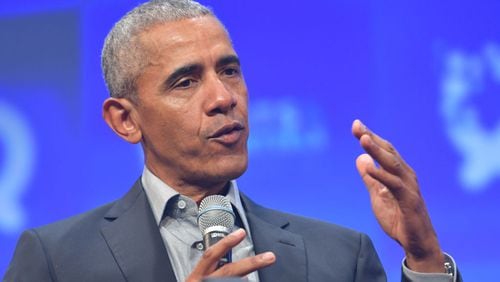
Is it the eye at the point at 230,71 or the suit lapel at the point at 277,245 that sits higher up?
the eye at the point at 230,71

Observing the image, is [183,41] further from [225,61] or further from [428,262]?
[428,262]

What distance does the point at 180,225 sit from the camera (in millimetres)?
2734

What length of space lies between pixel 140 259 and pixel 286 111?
3.58ft

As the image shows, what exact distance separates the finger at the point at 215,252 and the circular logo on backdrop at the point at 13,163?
1578mm

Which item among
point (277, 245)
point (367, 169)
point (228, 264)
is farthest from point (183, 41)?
point (228, 264)

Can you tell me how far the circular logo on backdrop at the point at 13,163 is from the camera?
141 inches

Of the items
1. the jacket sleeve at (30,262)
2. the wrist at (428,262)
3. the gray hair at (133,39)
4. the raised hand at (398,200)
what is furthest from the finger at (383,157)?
the jacket sleeve at (30,262)

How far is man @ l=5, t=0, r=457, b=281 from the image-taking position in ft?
8.70

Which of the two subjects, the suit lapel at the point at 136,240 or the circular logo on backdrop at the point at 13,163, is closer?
the suit lapel at the point at 136,240

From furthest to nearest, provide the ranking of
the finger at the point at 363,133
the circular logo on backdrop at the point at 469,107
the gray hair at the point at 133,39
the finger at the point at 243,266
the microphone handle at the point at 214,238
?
1. the circular logo on backdrop at the point at 469,107
2. the gray hair at the point at 133,39
3. the finger at the point at 363,133
4. the microphone handle at the point at 214,238
5. the finger at the point at 243,266

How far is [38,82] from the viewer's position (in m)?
3.78

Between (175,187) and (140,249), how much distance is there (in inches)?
8.7

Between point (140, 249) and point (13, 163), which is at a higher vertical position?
point (13, 163)

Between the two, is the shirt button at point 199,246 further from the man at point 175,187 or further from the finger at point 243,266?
the finger at point 243,266
